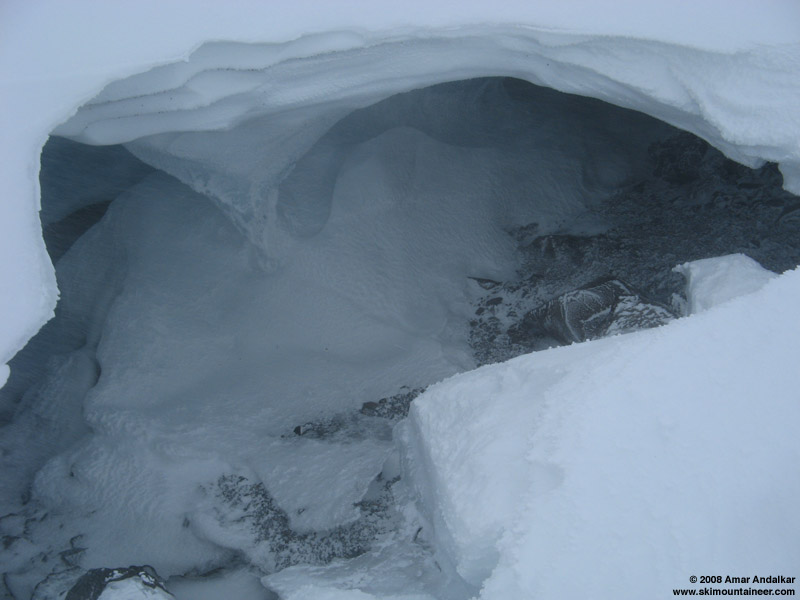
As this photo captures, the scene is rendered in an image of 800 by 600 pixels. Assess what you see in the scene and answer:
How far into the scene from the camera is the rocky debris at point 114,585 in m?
2.03

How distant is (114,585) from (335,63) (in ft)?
6.40

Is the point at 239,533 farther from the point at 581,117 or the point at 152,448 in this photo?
the point at 581,117

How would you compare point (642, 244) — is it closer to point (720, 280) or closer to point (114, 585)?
point (720, 280)

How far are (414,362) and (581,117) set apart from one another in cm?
219

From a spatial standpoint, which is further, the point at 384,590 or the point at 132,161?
the point at 132,161

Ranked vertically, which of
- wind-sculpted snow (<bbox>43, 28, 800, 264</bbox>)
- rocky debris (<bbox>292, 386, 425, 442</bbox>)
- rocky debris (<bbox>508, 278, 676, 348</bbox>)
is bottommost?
rocky debris (<bbox>292, 386, 425, 442</bbox>)

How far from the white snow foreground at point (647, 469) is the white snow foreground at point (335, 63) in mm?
718

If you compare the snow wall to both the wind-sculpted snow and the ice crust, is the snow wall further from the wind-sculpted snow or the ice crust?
the ice crust

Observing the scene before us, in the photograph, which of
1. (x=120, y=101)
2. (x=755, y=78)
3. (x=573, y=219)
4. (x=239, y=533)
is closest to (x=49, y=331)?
(x=239, y=533)

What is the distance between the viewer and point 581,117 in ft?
13.4

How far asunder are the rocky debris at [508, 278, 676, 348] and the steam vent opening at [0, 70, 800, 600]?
1cm

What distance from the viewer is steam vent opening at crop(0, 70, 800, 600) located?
8.22 feet

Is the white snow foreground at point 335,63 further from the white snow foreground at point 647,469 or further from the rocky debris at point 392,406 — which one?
the rocky debris at point 392,406

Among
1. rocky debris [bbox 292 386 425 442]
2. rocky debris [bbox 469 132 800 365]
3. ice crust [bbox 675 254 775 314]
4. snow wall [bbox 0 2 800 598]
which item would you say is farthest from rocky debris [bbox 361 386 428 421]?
ice crust [bbox 675 254 775 314]
